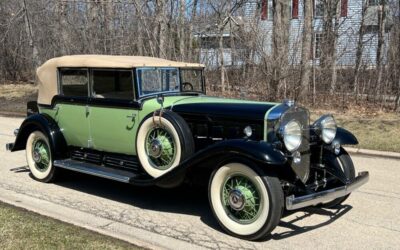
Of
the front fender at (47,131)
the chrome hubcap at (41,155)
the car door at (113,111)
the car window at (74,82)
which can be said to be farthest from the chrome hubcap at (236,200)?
the chrome hubcap at (41,155)

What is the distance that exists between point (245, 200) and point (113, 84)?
251cm

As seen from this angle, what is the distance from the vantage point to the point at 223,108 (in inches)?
217

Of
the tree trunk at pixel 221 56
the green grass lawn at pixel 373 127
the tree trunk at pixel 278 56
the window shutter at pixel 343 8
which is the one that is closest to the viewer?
the green grass lawn at pixel 373 127

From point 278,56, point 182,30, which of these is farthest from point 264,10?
point 278,56

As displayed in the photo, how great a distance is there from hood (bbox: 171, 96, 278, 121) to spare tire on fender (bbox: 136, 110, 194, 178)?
0.71ft

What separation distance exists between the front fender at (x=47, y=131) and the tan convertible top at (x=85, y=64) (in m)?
0.28

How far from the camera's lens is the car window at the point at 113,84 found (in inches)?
248

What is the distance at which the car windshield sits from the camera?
247 inches

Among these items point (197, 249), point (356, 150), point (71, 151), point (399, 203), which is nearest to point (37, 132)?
point (71, 151)

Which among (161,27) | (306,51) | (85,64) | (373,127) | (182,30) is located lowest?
(373,127)

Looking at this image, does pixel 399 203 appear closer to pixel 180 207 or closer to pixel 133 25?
pixel 180 207

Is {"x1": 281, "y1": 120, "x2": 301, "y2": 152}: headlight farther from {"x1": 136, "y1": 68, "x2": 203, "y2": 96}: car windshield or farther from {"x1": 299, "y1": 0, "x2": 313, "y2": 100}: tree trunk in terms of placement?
{"x1": 299, "y1": 0, "x2": 313, "y2": 100}: tree trunk

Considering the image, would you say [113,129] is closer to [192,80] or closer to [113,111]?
[113,111]

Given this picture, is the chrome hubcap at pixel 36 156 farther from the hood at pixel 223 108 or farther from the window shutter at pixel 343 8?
the window shutter at pixel 343 8
